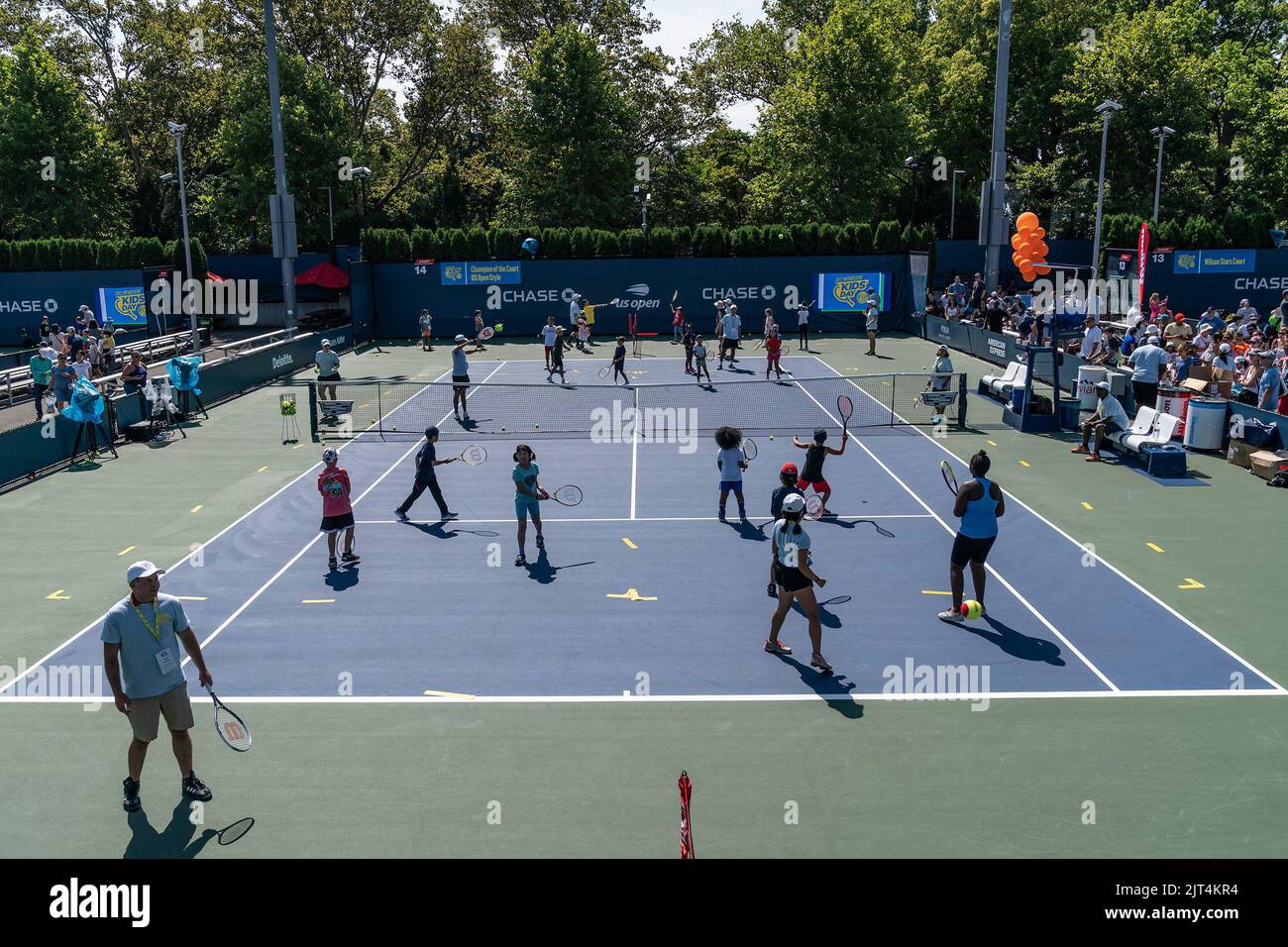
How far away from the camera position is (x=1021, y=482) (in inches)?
755

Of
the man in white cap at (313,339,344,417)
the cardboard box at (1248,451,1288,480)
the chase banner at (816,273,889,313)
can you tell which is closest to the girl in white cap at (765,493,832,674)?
the cardboard box at (1248,451,1288,480)

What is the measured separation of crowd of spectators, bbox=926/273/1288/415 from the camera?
22141mm

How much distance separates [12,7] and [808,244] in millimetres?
48453

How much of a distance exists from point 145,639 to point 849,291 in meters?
39.0

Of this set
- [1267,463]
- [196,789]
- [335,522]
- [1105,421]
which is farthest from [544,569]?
[1267,463]

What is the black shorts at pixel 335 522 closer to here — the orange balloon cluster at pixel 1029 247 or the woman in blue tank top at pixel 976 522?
the woman in blue tank top at pixel 976 522

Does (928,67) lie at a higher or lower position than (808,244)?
higher

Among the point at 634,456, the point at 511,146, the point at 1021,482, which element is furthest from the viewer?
the point at 511,146

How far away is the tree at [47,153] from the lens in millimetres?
55625

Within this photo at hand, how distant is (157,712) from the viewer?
825 cm

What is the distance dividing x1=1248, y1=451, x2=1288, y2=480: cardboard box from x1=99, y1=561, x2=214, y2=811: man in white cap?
1779cm
